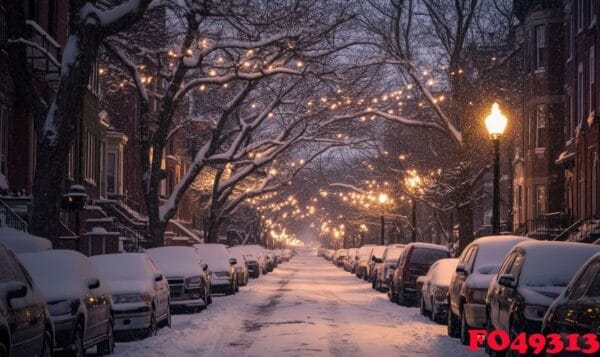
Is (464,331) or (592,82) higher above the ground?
(592,82)

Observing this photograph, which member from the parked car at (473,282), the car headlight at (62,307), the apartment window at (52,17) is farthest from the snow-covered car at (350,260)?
the car headlight at (62,307)

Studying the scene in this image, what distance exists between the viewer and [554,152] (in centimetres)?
4416

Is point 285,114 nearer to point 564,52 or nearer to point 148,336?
point 564,52

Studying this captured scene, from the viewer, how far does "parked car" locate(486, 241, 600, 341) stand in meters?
12.4

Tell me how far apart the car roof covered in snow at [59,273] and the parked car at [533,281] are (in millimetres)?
5965

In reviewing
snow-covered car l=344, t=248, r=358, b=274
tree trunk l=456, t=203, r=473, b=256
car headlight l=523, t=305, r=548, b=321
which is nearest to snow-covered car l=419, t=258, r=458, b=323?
car headlight l=523, t=305, r=548, b=321

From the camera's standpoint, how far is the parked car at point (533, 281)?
1240cm

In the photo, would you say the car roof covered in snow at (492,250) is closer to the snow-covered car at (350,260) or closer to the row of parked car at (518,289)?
the row of parked car at (518,289)

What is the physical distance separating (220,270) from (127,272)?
1471 centimetres

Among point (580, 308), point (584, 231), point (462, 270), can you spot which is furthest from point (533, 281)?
point (584, 231)

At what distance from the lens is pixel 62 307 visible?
1359cm

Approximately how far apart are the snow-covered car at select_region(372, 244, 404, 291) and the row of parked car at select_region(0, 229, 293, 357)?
398 inches

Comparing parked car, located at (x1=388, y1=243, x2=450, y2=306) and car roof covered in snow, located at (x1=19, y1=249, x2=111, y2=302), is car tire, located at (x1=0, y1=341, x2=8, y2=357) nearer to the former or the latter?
car roof covered in snow, located at (x1=19, y1=249, x2=111, y2=302)

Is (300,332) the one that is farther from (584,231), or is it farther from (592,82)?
(592,82)
